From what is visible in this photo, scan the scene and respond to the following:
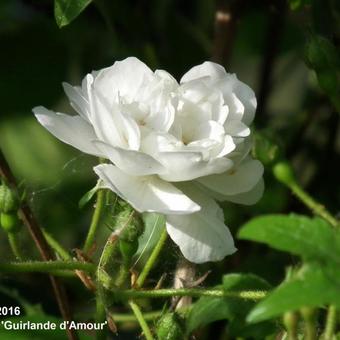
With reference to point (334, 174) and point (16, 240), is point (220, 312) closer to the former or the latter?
point (16, 240)

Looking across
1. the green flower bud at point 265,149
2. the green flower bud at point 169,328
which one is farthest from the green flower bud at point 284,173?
the green flower bud at point 169,328

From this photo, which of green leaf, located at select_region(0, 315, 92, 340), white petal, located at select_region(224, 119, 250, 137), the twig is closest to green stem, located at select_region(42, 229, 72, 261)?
green leaf, located at select_region(0, 315, 92, 340)

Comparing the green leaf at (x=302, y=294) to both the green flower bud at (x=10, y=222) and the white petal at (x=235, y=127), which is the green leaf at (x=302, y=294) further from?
the green flower bud at (x=10, y=222)

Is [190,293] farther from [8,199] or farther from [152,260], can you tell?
[8,199]

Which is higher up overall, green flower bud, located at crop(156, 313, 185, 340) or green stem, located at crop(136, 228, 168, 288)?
green stem, located at crop(136, 228, 168, 288)

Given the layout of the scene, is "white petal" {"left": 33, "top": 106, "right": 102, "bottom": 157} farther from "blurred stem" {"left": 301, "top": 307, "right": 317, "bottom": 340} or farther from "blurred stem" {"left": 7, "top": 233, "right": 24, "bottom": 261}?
"blurred stem" {"left": 301, "top": 307, "right": 317, "bottom": 340}
